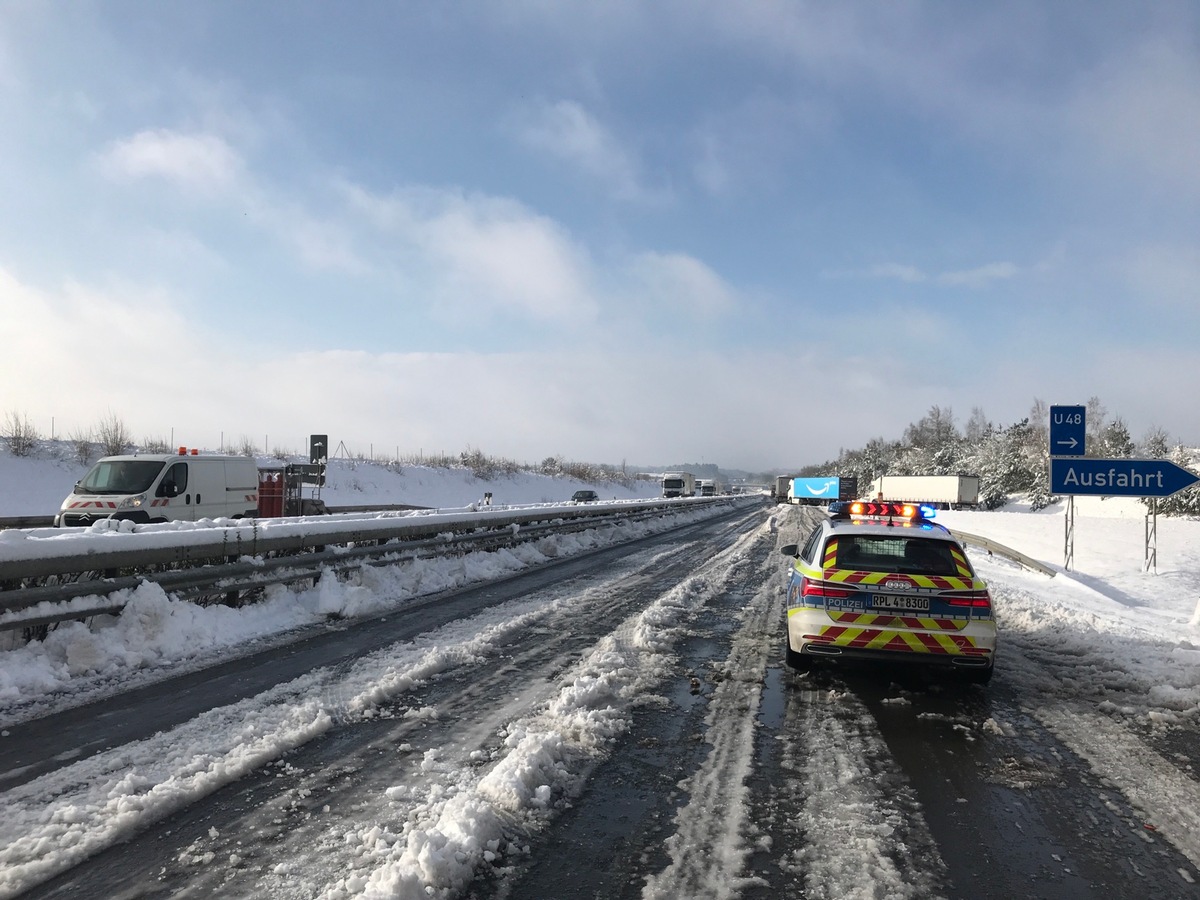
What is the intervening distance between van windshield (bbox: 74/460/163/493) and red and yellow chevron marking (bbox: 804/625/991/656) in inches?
552

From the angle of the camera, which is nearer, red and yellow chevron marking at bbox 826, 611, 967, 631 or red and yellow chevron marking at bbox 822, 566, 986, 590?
red and yellow chevron marking at bbox 826, 611, 967, 631

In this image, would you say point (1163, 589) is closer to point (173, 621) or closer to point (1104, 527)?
point (1104, 527)

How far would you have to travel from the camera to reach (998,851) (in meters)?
3.54

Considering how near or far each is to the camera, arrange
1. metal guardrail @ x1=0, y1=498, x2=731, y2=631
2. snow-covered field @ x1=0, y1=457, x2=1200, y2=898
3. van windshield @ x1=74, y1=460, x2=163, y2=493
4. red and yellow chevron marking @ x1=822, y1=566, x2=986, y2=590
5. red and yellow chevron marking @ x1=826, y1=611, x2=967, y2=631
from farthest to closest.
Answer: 1. van windshield @ x1=74, y1=460, x2=163, y2=493
2. red and yellow chevron marking @ x1=822, y1=566, x2=986, y2=590
3. red and yellow chevron marking @ x1=826, y1=611, x2=967, y2=631
4. metal guardrail @ x1=0, y1=498, x2=731, y2=631
5. snow-covered field @ x1=0, y1=457, x2=1200, y2=898

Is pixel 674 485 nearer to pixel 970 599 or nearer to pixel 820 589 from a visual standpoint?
pixel 820 589

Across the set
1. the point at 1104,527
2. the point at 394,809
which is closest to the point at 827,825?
the point at 394,809

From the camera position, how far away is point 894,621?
6.37 meters

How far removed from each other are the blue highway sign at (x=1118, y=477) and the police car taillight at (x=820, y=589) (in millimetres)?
7525

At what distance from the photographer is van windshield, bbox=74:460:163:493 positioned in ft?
47.3

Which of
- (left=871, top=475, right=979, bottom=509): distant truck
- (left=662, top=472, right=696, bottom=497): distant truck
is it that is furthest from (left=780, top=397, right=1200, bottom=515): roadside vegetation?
(left=662, top=472, right=696, bottom=497): distant truck

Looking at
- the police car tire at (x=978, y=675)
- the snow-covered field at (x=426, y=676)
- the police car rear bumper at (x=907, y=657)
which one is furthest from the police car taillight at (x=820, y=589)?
the snow-covered field at (x=426, y=676)

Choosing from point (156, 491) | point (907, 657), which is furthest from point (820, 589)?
point (156, 491)

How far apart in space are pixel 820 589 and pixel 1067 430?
29.9 ft

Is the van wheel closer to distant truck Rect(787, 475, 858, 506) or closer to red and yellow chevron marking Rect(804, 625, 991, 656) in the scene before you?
red and yellow chevron marking Rect(804, 625, 991, 656)
